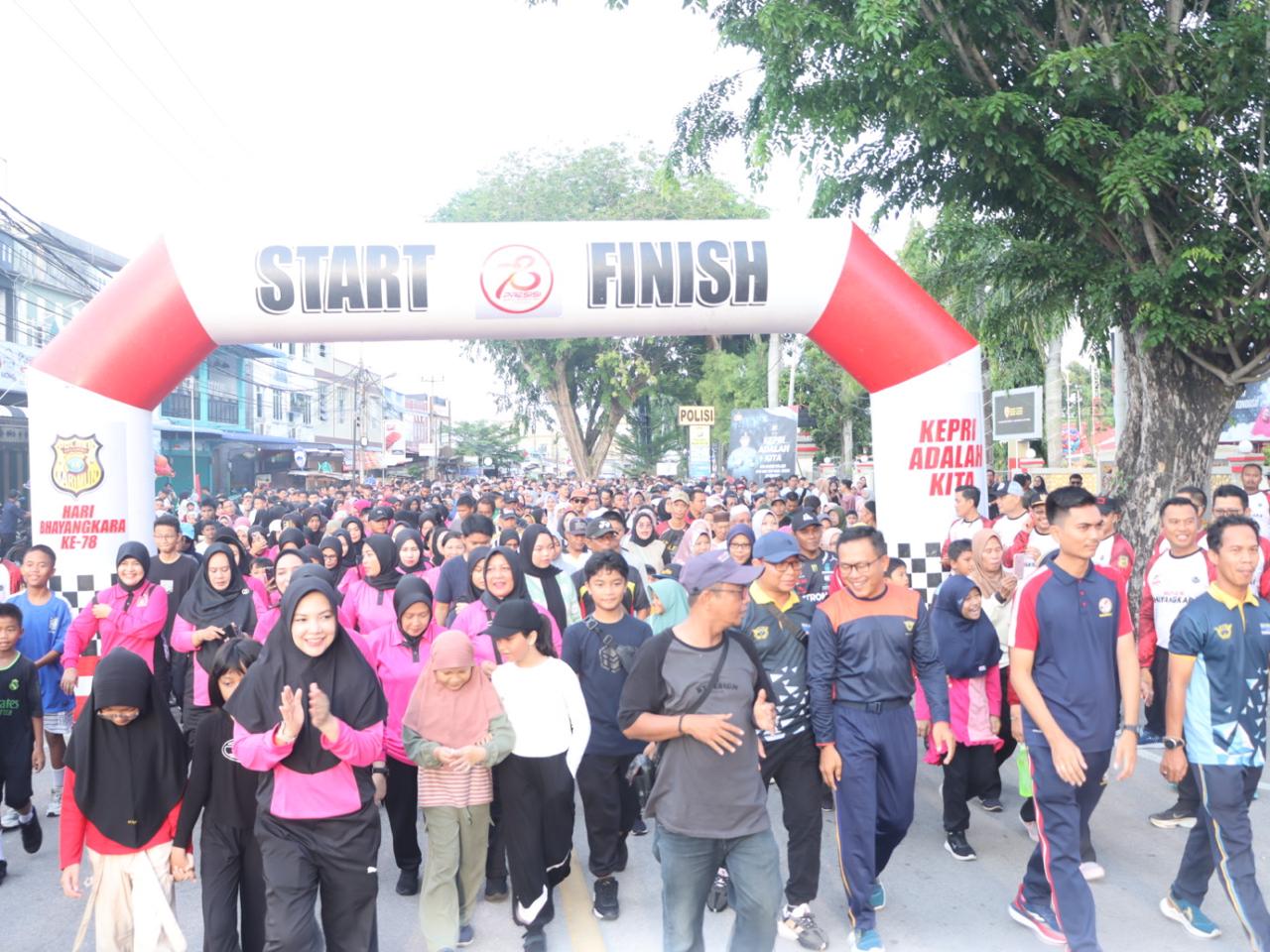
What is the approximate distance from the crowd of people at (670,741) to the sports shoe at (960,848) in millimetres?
15

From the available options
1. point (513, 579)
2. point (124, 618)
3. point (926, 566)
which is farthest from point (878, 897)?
point (124, 618)

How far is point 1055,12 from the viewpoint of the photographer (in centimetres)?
981

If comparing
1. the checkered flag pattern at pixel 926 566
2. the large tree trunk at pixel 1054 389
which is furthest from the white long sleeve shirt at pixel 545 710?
the large tree trunk at pixel 1054 389

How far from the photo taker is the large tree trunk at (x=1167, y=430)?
9609 mm

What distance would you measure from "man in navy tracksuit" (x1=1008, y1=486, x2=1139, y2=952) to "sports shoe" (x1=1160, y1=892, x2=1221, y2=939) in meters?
0.59

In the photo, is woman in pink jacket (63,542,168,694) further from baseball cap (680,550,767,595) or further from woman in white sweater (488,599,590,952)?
baseball cap (680,550,767,595)

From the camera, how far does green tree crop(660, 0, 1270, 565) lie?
8.42 meters

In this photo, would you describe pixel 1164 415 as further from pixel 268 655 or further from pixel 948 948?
pixel 268 655

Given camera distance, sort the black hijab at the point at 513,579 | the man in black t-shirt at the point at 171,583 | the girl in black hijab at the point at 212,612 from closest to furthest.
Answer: the black hijab at the point at 513,579 → the girl in black hijab at the point at 212,612 → the man in black t-shirt at the point at 171,583

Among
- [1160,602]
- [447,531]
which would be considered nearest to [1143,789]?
[1160,602]

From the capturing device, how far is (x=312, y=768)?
Result: 381 cm

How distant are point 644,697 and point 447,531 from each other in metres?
4.70

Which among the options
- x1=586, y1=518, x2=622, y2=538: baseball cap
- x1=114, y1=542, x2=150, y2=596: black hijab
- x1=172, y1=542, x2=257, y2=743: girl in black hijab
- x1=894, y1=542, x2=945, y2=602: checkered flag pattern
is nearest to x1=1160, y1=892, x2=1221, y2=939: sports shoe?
A: x1=586, y1=518, x2=622, y2=538: baseball cap

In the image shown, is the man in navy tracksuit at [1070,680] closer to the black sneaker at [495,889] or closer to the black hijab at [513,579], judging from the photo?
the black sneaker at [495,889]
